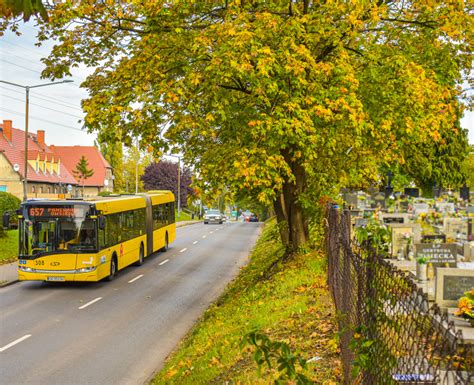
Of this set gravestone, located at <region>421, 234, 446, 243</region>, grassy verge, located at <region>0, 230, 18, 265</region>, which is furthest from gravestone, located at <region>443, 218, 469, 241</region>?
grassy verge, located at <region>0, 230, 18, 265</region>

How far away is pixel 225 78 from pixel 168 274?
41.0 ft

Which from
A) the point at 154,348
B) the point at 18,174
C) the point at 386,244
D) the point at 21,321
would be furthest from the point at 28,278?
the point at 18,174

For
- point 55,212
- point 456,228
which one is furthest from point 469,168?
point 55,212

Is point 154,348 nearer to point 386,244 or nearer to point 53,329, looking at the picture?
point 53,329

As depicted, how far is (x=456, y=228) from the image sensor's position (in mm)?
15938

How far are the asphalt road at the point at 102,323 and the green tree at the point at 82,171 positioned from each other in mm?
68397

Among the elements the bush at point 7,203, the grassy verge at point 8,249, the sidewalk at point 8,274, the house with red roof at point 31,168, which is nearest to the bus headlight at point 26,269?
the sidewalk at point 8,274

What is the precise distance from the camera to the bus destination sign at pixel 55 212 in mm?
19906

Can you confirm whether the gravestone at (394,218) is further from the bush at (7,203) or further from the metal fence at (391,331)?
the bush at (7,203)

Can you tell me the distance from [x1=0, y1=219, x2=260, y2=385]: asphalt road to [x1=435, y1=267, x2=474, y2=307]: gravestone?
5.51 meters

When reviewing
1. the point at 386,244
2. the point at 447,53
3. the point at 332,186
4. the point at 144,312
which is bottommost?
the point at 144,312

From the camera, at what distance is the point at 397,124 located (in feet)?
50.7

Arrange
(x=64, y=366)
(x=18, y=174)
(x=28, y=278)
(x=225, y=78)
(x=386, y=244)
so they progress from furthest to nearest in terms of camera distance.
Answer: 1. (x=18, y=174)
2. (x=28, y=278)
3. (x=225, y=78)
4. (x=386, y=244)
5. (x=64, y=366)

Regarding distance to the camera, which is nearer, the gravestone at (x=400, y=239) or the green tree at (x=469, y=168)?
the gravestone at (x=400, y=239)
